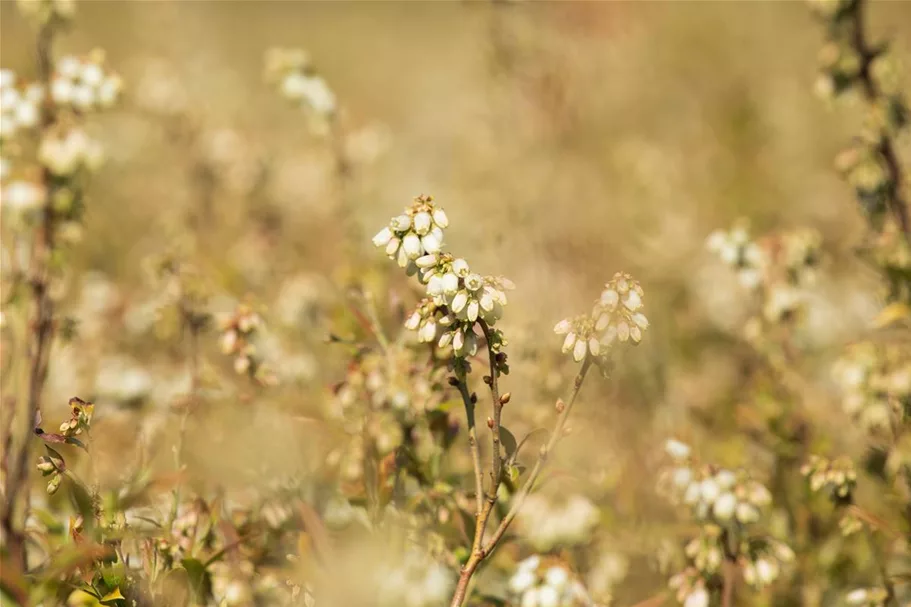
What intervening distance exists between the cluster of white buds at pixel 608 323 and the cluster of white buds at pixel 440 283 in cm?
16

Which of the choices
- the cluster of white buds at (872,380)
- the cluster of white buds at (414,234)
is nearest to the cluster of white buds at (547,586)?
the cluster of white buds at (414,234)

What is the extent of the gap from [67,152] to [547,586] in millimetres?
1992

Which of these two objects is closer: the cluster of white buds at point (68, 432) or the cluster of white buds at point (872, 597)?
the cluster of white buds at point (68, 432)

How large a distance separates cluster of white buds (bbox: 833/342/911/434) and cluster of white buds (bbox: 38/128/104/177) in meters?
2.58

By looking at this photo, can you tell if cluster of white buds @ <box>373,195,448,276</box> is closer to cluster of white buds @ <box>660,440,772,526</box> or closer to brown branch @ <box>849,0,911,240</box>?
cluster of white buds @ <box>660,440,772,526</box>

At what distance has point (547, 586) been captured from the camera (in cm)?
227

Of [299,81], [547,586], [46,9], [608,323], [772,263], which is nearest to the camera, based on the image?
[608,323]

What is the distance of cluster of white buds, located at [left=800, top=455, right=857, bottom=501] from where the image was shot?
2.36m

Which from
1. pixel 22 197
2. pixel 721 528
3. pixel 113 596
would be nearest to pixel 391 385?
pixel 113 596

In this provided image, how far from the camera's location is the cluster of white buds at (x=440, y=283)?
1.80 m

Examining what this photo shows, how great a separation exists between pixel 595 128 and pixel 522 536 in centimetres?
605

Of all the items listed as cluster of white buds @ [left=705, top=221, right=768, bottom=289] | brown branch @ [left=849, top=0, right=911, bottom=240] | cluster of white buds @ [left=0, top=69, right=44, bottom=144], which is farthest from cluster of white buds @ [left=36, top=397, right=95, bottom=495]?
brown branch @ [left=849, top=0, right=911, bottom=240]

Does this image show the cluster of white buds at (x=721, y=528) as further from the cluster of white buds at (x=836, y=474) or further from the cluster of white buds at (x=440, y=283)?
the cluster of white buds at (x=440, y=283)

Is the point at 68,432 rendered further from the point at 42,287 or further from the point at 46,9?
the point at 46,9
